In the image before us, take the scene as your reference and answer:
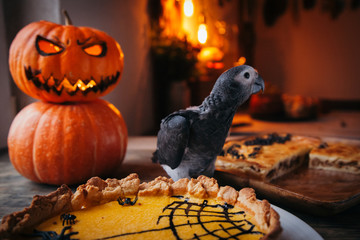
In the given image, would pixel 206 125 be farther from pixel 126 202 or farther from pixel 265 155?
pixel 265 155

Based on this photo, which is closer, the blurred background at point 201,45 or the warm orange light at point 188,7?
the blurred background at point 201,45

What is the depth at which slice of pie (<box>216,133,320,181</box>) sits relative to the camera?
5.15ft

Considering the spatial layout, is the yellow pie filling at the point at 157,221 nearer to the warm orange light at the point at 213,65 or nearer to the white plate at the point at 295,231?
the white plate at the point at 295,231

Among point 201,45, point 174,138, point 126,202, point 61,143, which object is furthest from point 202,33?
point 126,202

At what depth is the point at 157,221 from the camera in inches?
37.2

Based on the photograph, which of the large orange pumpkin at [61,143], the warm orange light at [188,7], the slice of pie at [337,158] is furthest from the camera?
the warm orange light at [188,7]

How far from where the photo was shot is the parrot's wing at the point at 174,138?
1.22 metres

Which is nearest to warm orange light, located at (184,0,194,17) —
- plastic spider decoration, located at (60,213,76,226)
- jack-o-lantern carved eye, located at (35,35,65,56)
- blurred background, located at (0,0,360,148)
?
blurred background, located at (0,0,360,148)

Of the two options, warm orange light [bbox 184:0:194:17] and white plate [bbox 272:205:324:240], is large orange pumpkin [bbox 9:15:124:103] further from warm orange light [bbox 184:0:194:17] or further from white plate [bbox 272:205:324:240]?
warm orange light [bbox 184:0:194:17]

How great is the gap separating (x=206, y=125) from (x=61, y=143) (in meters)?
0.77

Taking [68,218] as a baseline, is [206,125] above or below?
above

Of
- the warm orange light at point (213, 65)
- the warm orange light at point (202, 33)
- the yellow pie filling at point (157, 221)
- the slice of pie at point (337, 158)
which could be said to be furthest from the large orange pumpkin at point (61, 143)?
the warm orange light at point (213, 65)

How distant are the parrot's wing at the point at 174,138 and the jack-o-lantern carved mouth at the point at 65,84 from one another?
1.80 feet

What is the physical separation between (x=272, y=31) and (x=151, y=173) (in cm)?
576
